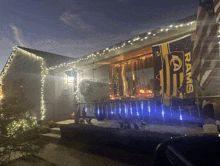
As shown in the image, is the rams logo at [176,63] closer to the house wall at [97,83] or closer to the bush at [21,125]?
the house wall at [97,83]

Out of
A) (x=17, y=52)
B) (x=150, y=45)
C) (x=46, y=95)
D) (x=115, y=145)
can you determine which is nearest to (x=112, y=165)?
(x=115, y=145)

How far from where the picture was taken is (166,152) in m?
1.24

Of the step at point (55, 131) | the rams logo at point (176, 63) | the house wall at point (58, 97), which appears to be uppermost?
the rams logo at point (176, 63)

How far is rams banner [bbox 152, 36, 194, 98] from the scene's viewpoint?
523cm

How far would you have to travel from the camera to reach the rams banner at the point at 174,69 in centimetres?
523

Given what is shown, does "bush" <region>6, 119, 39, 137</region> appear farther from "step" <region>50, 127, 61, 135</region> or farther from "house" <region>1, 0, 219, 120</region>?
"step" <region>50, 127, 61, 135</region>

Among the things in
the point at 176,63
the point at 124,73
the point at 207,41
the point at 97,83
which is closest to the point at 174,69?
the point at 176,63

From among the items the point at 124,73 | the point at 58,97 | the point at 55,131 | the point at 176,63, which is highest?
the point at 124,73

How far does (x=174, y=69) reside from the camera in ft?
18.2

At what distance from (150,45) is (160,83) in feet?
5.81

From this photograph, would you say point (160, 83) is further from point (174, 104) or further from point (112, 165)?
point (112, 165)

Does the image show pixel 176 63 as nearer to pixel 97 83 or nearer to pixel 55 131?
pixel 97 83

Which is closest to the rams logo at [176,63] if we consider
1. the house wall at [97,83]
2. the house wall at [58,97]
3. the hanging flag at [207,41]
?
the hanging flag at [207,41]

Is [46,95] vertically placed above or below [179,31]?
below
